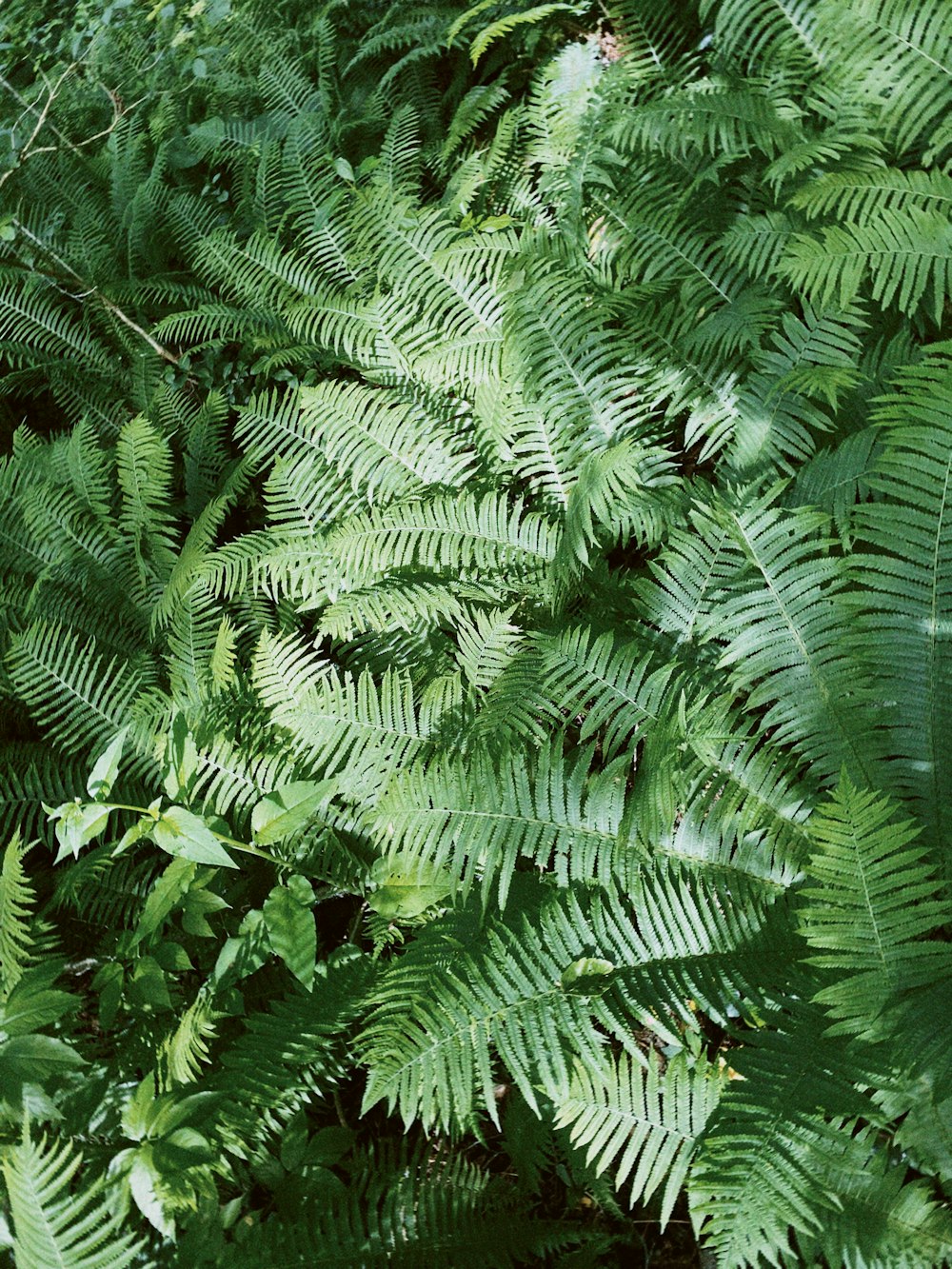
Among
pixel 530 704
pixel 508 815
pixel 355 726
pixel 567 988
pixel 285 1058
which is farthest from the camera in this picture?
pixel 355 726

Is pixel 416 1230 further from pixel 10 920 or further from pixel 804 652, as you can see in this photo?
pixel 804 652

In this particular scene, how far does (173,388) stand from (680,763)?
295 centimetres

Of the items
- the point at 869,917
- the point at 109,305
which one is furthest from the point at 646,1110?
the point at 109,305

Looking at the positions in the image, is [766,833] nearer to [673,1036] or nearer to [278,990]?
[673,1036]

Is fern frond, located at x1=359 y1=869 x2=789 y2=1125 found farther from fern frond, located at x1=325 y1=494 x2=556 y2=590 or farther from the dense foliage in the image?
fern frond, located at x1=325 y1=494 x2=556 y2=590

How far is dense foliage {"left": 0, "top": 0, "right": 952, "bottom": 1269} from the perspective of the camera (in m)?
1.51

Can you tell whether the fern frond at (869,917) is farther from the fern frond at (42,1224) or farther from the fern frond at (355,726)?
the fern frond at (42,1224)

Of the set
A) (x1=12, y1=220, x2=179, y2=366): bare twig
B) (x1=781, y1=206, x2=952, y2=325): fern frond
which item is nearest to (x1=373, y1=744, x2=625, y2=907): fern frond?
(x1=781, y1=206, x2=952, y2=325): fern frond

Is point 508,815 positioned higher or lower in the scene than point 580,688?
lower

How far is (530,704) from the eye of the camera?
2037mm

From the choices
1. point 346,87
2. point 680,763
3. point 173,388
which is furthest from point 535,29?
point 680,763

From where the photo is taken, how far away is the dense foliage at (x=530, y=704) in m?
1.51

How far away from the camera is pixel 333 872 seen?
2.24 m

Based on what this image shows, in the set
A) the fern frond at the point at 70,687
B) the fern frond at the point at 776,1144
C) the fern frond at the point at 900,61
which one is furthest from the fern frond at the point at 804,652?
the fern frond at the point at 70,687
